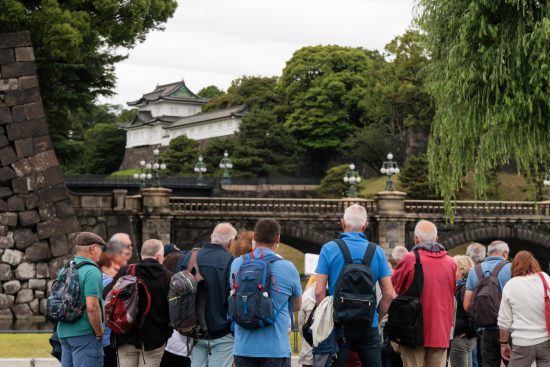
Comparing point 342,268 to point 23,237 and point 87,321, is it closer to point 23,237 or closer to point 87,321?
point 87,321

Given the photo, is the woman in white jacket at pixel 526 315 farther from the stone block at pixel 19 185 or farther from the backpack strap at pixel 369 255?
the stone block at pixel 19 185

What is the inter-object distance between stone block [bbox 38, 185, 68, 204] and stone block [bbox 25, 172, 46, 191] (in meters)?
0.13

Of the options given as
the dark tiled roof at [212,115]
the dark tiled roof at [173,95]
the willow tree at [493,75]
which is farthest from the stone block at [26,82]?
the dark tiled roof at [173,95]

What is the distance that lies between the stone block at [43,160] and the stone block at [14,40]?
2.58 m

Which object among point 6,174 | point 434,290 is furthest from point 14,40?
point 434,290

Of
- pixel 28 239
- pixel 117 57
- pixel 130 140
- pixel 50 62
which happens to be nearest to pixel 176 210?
pixel 117 57

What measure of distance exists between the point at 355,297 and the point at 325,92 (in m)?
69.2

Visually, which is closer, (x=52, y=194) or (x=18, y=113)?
(x=18, y=113)

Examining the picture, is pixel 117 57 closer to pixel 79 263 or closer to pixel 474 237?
pixel 474 237

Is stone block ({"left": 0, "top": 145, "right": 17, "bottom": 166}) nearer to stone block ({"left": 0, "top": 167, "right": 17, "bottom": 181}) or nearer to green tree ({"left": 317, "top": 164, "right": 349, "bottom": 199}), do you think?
stone block ({"left": 0, "top": 167, "right": 17, "bottom": 181})

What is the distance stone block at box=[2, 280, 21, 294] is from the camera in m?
23.4

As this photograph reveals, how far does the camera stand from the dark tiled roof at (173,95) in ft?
348

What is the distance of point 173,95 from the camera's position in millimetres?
106500

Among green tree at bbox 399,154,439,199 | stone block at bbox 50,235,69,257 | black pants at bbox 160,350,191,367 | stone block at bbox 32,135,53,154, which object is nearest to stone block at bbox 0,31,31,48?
stone block at bbox 32,135,53,154
